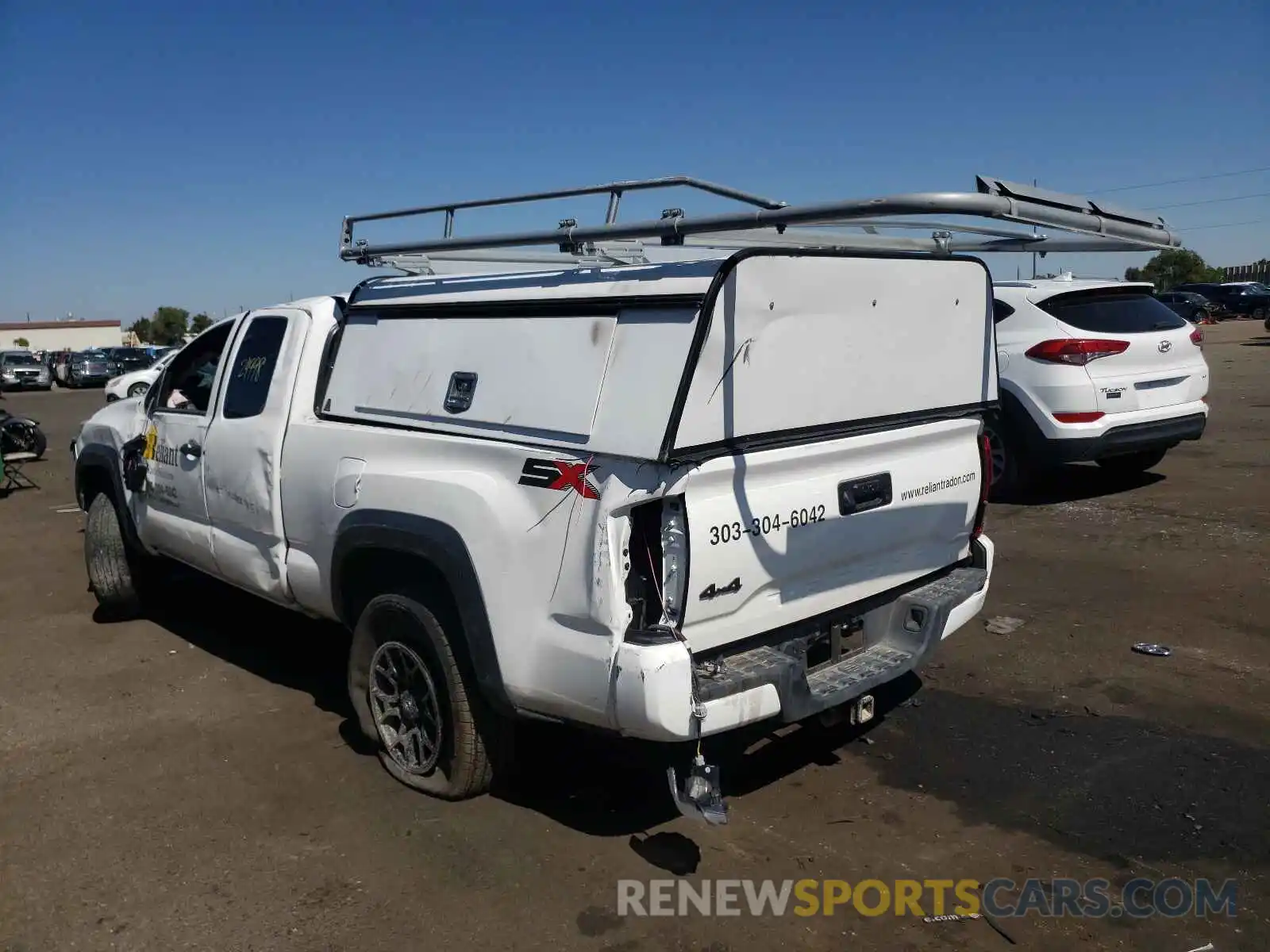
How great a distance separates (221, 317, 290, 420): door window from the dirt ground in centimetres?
152

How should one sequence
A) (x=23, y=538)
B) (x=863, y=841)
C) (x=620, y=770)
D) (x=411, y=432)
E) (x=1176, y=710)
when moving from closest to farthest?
(x=863, y=841) < (x=411, y=432) < (x=620, y=770) < (x=1176, y=710) < (x=23, y=538)

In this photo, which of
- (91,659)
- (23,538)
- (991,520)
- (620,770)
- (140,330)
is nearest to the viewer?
(620,770)

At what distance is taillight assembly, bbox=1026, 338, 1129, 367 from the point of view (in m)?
8.35

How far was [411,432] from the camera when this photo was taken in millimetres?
4031

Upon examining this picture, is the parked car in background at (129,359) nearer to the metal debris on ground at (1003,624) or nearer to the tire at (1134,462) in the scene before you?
the tire at (1134,462)

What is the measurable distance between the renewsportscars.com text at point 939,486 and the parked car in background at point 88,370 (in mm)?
39682

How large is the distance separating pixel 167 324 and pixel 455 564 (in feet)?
335

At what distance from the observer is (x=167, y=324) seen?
94.9 meters

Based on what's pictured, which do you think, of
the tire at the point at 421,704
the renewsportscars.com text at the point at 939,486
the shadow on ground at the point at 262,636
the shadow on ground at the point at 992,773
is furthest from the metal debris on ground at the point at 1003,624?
the shadow on ground at the point at 262,636

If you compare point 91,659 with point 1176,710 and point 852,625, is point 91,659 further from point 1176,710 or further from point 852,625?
point 1176,710

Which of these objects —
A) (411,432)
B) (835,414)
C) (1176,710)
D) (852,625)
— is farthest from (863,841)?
(411,432)

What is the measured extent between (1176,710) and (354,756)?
379 cm

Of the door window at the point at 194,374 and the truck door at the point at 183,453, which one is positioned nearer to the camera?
the truck door at the point at 183,453

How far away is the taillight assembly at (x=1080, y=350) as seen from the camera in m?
8.35
